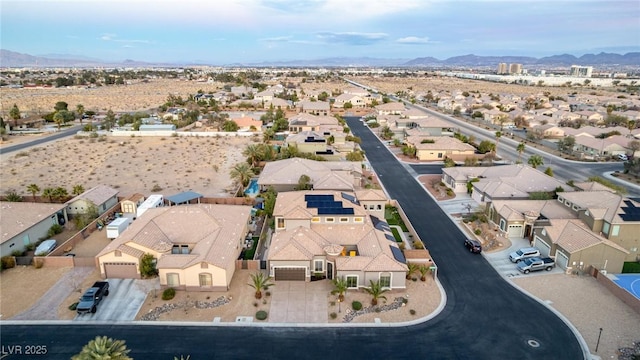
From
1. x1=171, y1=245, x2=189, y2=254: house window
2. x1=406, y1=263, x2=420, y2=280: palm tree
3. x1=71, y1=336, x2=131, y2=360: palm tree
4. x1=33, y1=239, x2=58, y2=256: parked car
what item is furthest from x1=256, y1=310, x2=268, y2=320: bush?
x1=33, y1=239, x2=58, y2=256: parked car

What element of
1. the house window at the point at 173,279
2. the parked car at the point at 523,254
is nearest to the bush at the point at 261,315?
the house window at the point at 173,279

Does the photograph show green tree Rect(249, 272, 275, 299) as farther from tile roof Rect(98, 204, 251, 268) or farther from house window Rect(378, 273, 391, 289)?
house window Rect(378, 273, 391, 289)

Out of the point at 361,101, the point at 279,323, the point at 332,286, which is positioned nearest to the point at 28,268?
the point at 279,323

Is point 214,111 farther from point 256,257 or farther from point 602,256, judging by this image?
point 602,256

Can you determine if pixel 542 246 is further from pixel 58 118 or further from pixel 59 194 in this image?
pixel 58 118

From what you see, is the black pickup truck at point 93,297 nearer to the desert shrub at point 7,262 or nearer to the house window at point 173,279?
the house window at point 173,279
